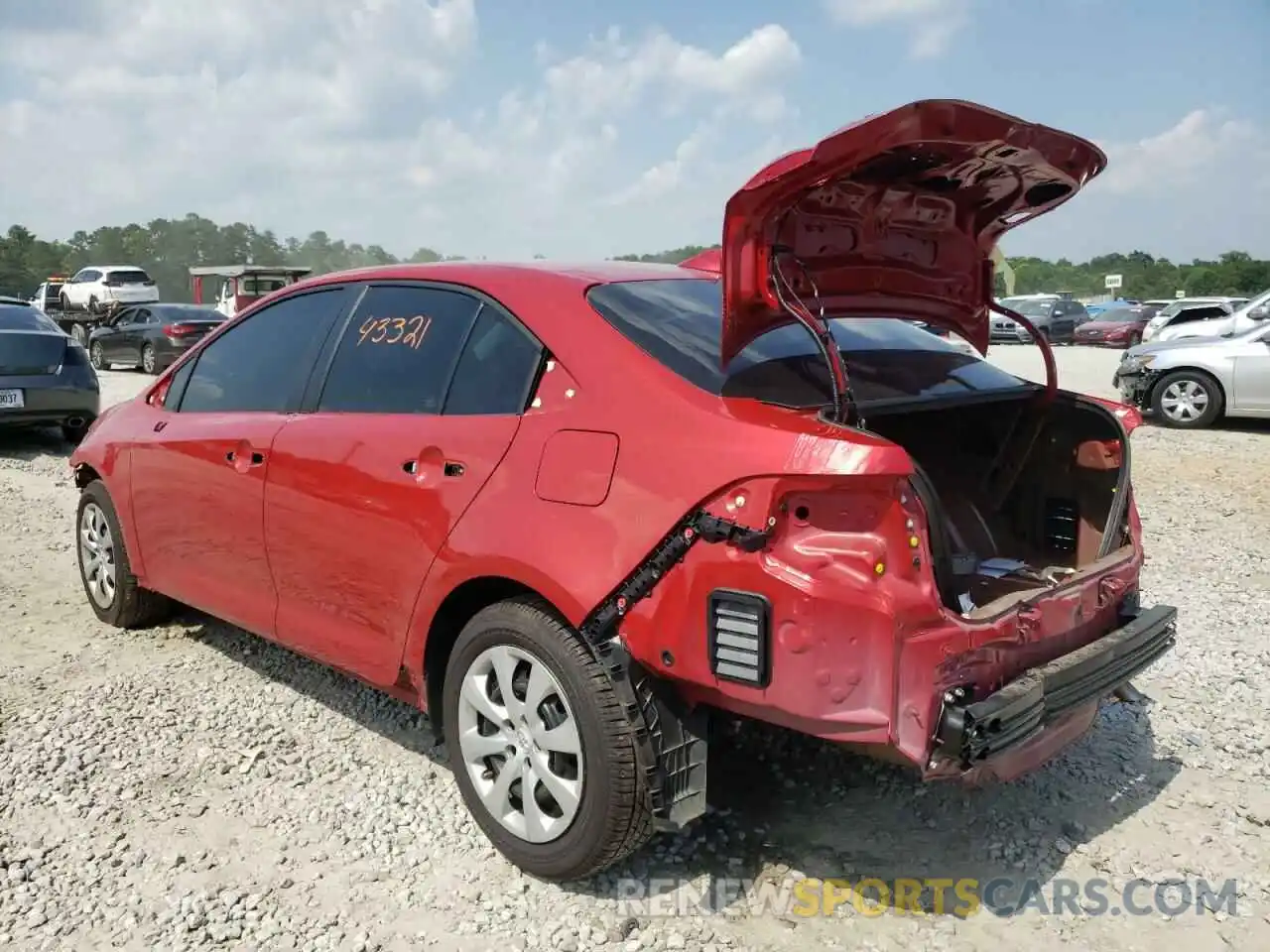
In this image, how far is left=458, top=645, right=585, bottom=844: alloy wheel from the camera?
2.69 meters

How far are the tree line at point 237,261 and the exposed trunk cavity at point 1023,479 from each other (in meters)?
50.2

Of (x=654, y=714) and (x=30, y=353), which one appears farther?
(x=30, y=353)

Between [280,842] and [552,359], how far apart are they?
1680 mm

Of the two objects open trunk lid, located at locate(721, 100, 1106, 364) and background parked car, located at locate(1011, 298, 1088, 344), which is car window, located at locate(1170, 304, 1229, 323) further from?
open trunk lid, located at locate(721, 100, 1106, 364)

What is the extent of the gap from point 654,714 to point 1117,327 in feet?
100

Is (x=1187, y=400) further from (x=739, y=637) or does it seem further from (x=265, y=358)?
(x=739, y=637)

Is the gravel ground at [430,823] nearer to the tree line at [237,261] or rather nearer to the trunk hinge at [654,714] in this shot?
the trunk hinge at [654,714]

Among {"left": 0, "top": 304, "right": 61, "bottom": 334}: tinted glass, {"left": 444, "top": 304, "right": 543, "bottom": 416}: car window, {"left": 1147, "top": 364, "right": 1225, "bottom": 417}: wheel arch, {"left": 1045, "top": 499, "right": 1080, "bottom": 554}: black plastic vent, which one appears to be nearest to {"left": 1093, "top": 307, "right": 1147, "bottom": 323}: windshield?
{"left": 1147, "top": 364, "right": 1225, "bottom": 417}: wheel arch

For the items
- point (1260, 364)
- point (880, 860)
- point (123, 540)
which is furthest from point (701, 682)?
point (1260, 364)

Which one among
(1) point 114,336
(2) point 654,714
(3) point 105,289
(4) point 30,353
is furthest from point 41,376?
(3) point 105,289

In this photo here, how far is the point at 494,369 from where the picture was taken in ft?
9.77

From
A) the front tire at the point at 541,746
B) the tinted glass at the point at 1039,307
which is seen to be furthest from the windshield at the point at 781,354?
the tinted glass at the point at 1039,307

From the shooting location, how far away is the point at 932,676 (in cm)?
225

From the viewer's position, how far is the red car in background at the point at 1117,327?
29.0 metres
